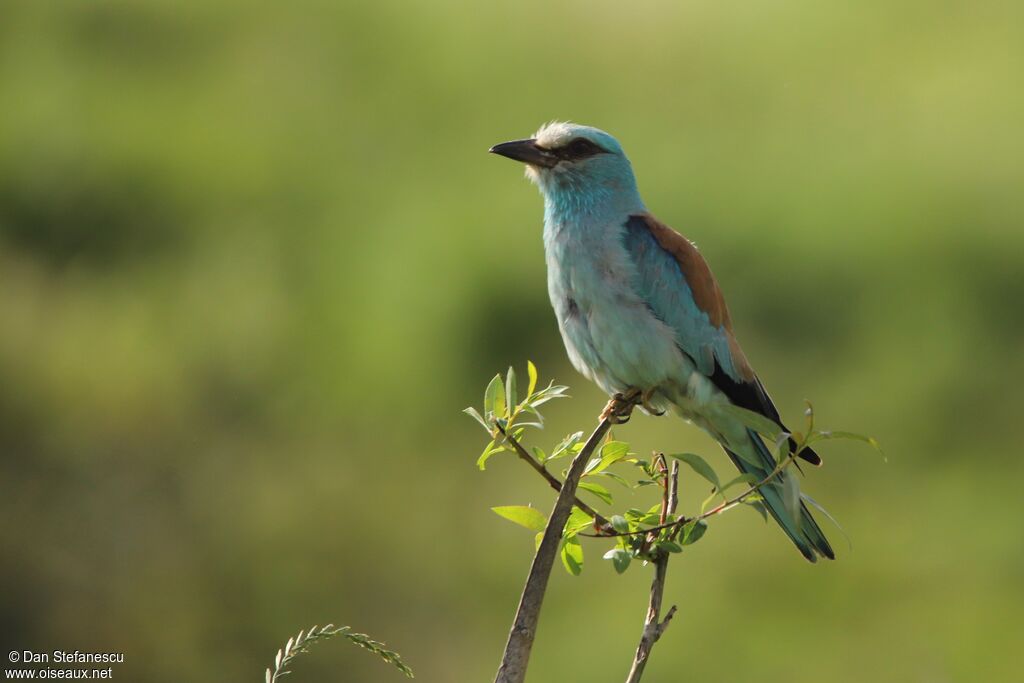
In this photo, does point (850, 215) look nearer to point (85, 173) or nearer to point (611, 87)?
point (611, 87)

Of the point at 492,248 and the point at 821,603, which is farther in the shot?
the point at 492,248

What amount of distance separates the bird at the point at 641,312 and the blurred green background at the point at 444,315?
59.7 inches

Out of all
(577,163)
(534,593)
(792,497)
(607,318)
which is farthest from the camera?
(577,163)

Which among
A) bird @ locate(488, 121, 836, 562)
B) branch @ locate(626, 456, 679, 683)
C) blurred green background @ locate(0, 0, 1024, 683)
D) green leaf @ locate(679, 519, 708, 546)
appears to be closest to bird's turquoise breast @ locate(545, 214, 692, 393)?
bird @ locate(488, 121, 836, 562)

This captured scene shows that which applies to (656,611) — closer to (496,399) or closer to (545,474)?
(545,474)

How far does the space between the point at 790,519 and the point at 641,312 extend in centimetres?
55

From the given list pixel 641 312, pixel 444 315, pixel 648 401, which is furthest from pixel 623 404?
pixel 444 315

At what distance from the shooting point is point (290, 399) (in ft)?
17.2

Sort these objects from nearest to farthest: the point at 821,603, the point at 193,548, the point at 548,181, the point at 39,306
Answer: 1. the point at 548,181
2. the point at 821,603
3. the point at 193,548
4. the point at 39,306

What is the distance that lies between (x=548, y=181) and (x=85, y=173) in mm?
3701

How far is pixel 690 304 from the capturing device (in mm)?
2863

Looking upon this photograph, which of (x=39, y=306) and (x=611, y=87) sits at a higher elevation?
(x=611, y=87)

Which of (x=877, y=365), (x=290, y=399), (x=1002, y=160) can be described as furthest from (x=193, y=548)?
(x=1002, y=160)

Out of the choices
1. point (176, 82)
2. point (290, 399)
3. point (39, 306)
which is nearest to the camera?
point (290, 399)
